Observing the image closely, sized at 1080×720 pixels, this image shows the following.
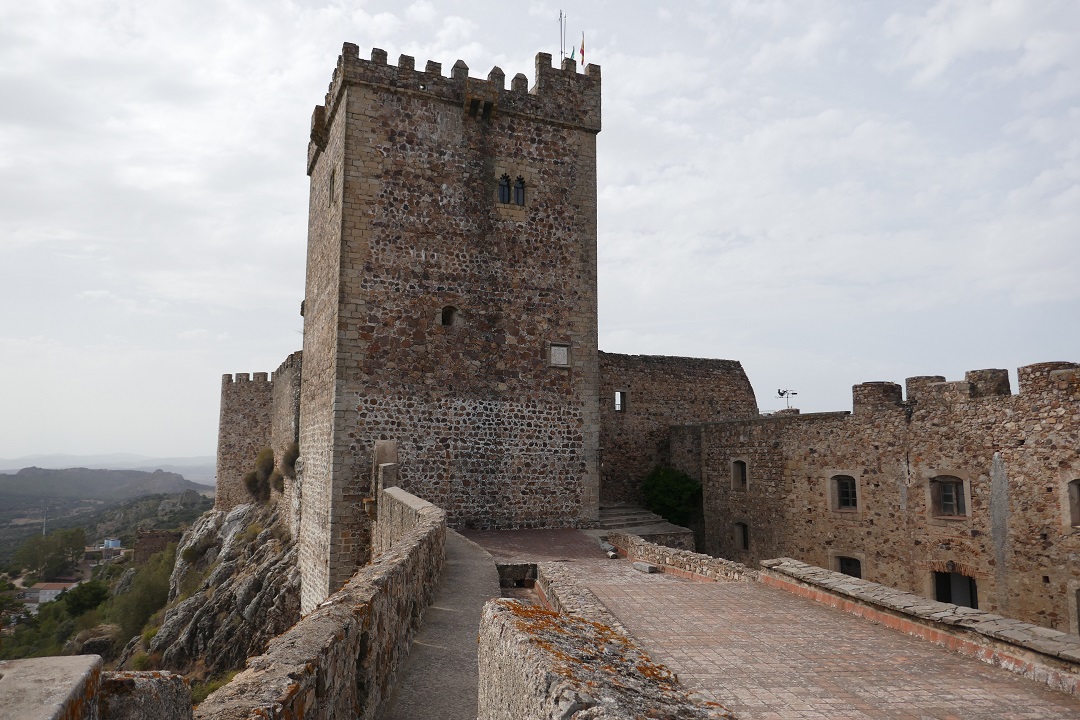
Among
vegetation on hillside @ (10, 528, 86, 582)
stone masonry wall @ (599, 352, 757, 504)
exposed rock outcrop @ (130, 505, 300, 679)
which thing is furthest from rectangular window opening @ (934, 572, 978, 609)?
vegetation on hillside @ (10, 528, 86, 582)

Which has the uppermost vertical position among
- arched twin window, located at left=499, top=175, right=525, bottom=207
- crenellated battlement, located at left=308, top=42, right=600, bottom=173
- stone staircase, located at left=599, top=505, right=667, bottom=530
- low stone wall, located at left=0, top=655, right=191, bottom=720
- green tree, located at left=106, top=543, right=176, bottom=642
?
crenellated battlement, located at left=308, top=42, right=600, bottom=173

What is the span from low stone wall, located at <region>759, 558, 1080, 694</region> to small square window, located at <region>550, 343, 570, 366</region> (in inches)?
320

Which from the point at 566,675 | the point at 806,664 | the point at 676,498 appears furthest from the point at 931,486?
the point at 566,675

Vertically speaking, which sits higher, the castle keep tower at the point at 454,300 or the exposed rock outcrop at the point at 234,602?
the castle keep tower at the point at 454,300

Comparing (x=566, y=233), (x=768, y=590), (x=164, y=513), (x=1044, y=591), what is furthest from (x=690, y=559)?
(x=164, y=513)

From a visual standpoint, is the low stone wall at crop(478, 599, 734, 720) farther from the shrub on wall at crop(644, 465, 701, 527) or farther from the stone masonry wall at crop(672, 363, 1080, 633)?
the shrub on wall at crop(644, 465, 701, 527)

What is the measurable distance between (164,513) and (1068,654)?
89.5 m

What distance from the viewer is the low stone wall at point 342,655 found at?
109 inches

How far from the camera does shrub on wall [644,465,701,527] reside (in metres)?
20.9

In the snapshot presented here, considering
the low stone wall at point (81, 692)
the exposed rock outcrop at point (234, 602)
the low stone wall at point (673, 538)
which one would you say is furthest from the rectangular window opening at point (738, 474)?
the low stone wall at point (81, 692)

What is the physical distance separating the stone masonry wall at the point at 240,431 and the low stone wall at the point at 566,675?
31460mm

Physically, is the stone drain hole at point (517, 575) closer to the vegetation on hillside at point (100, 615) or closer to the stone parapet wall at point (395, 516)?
the stone parapet wall at point (395, 516)

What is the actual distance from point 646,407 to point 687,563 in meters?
12.5

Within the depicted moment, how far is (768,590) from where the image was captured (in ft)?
28.4
